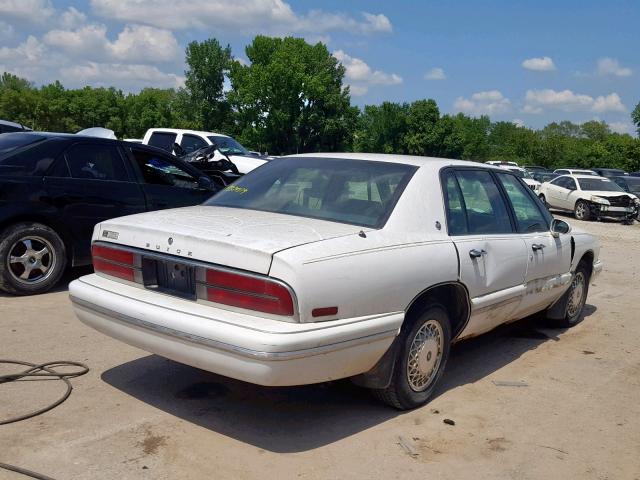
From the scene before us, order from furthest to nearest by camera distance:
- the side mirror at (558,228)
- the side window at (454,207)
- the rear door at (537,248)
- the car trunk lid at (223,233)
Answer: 1. the side mirror at (558,228)
2. the rear door at (537,248)
3. the side window at (454,207)
4. the car trunk lid at (223,233)

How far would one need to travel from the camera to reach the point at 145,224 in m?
4.04

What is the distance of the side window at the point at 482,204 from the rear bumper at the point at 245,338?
4.27ft

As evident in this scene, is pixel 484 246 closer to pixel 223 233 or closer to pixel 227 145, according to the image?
pixel 223 233

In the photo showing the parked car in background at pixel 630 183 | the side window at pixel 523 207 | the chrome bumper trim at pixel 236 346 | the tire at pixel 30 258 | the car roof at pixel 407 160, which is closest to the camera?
the chrome bumper trim at pixel 236 346

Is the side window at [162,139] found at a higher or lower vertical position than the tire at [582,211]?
higher

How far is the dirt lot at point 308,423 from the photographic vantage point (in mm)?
3414

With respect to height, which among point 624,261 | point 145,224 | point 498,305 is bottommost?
point 624,261

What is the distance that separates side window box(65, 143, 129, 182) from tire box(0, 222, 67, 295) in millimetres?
777

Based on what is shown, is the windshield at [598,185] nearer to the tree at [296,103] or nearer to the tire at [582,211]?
the tire at [582,211]

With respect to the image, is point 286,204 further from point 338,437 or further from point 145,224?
point 338,437

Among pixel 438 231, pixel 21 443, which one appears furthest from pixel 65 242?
pixel 438 231

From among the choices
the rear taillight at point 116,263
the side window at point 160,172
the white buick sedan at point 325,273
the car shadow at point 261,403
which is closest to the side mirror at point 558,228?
the white buick sedan at point 325,273

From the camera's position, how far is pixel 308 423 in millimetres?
3982

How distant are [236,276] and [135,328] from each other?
74cm
